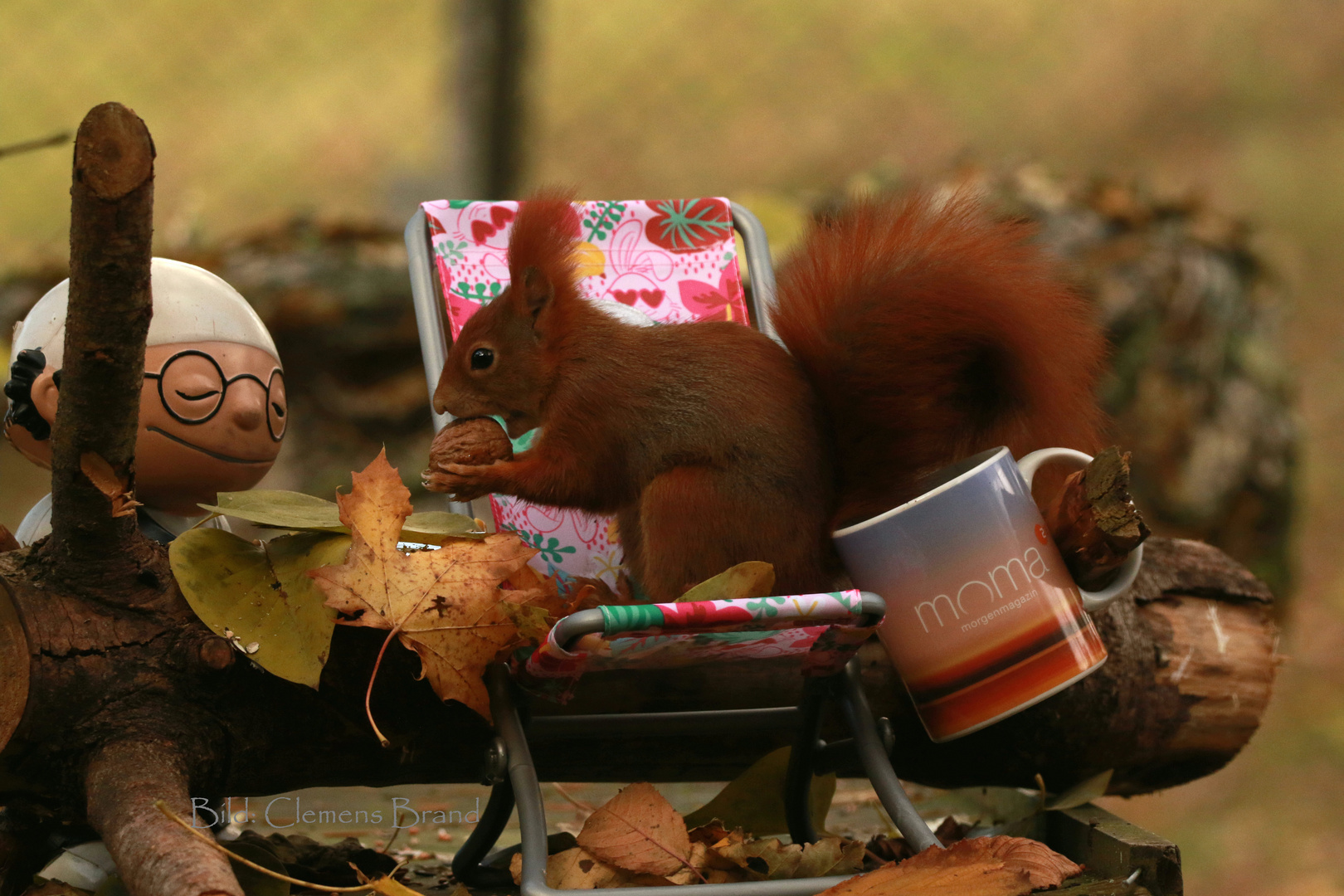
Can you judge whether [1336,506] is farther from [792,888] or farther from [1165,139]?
[792,888]

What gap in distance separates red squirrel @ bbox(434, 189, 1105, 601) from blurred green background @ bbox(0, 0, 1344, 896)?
3.08ft

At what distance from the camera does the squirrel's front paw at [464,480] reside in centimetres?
87

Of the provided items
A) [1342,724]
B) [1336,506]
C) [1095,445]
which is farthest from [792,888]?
[1336,506]

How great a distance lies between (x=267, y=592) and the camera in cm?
77

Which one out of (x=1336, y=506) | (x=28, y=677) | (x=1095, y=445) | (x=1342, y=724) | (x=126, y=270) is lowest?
(x=1342, y=724)

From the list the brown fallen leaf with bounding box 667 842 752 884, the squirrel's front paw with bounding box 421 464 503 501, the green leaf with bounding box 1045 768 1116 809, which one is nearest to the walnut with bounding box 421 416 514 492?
the squirrel's front paw with bounding box 421 464 503 501

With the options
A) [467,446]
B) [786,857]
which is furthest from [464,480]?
[786,857]

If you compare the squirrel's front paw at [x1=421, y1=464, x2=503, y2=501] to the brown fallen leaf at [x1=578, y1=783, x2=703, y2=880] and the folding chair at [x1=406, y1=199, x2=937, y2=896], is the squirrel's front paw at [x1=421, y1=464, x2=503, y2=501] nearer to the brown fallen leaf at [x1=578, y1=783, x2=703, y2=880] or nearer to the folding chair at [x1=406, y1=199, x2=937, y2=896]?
the folding chair at [x1=406, y1=199, x2=937, y2=896]

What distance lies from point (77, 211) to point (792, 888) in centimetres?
58

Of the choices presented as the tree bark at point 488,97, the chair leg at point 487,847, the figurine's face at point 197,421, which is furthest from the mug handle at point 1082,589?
the tree bark at point 488,97

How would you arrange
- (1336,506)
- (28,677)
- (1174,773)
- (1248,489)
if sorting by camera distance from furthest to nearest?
(1336,506)
(1248,489)
(1174,773)
(28,677)

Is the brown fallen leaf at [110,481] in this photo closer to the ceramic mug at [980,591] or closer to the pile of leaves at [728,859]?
the pile of leaves at [728,859]

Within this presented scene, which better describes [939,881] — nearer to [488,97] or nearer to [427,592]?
[427,592]

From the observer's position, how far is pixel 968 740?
1053 mm
